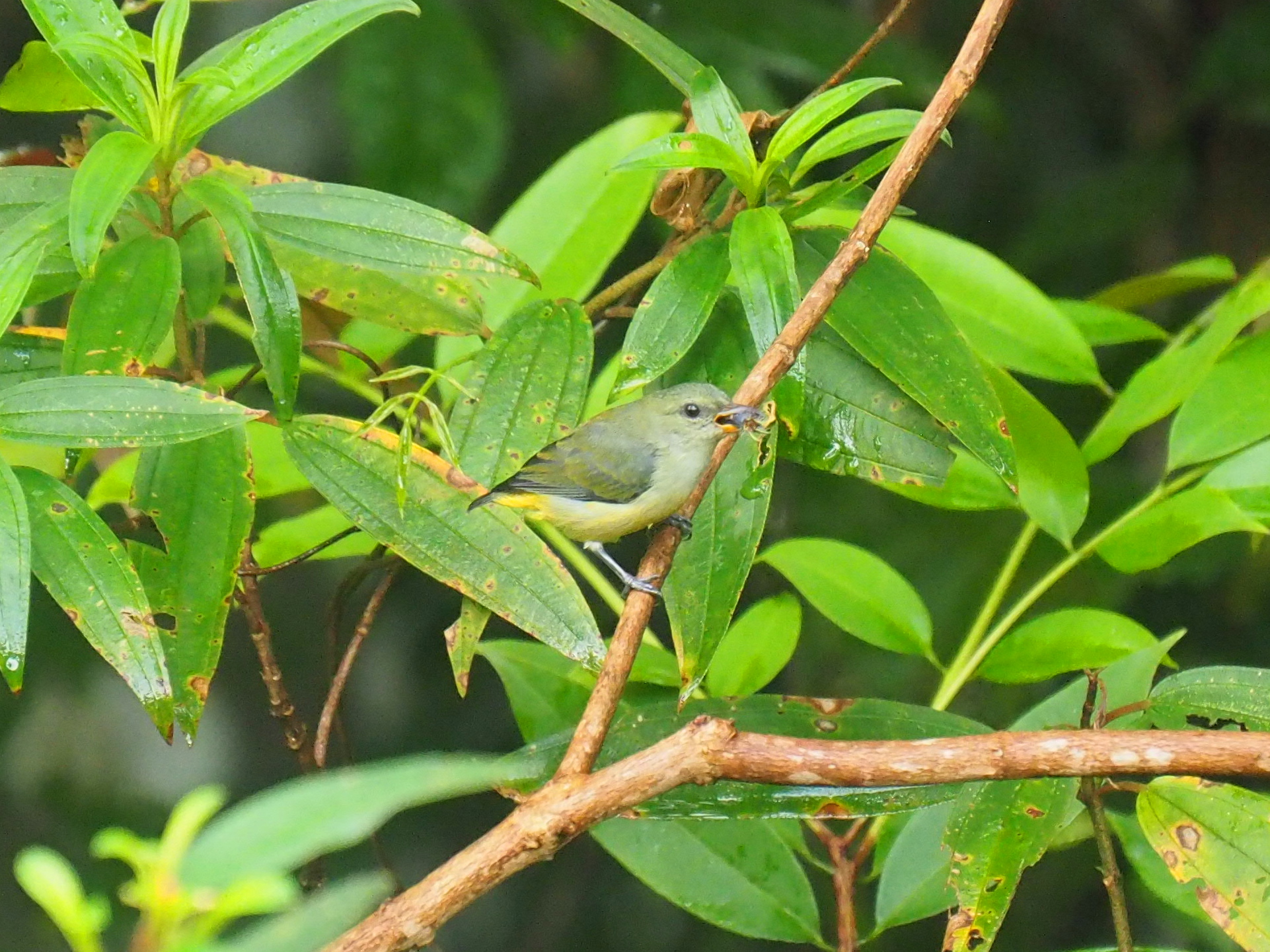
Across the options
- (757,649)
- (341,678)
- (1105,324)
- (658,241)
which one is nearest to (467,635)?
(341,678)

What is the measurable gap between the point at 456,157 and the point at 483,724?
4.81 feet

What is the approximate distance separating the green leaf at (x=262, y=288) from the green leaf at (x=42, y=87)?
0.37 meters

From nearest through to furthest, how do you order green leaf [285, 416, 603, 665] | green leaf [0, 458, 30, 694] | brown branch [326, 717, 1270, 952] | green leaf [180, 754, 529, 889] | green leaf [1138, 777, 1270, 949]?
green leaf [180, 754, 529, 889] < brown branch [326, 717, 1270, 952] < green leaf [0, 458, 30, 694] < green leaf [1138, 777, 1270, 949] < green leaf [285, 416, 603, 665]

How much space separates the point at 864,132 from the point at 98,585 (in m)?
1.01

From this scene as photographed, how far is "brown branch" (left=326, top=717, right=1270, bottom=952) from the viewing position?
0.95 meters

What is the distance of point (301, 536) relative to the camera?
1854 mm

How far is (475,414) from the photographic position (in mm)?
1523

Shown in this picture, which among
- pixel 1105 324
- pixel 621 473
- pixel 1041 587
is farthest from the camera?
pixel 621 473

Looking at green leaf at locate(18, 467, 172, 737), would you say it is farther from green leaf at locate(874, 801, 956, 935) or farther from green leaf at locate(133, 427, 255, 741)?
green leaf at locate(874, 801, 956, 935)

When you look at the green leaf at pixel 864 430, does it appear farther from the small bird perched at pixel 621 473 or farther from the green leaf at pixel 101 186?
the green leaf at pixel 101 186

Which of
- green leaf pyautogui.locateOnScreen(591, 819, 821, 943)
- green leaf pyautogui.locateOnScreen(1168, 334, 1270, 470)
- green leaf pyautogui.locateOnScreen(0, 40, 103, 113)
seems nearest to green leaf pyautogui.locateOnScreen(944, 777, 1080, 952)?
green leaf pyautogui.locateOnScreen(591, 819, 821, 943)

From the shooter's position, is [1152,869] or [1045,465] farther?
[1045,465]

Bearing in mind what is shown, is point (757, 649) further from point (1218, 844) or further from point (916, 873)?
point (1218, 844)

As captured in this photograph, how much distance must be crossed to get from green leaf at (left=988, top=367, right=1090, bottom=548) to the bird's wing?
63 centimetres
